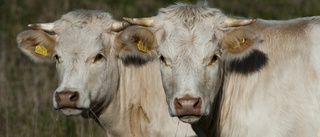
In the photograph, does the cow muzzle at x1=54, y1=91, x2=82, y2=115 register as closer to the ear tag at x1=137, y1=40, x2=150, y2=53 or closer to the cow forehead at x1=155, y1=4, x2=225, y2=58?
the ear tag at x1=137, y1=40, x2=150, y2=53

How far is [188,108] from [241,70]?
4.24 ft

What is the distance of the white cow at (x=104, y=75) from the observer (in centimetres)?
1154

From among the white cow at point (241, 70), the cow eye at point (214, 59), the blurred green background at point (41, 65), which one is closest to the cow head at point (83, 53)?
the white cow at point (241, 70)

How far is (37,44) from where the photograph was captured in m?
12.3

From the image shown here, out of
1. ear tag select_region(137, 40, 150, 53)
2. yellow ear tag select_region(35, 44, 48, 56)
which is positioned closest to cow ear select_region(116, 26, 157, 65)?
ear tag select_region(137, 40, 150, 53)

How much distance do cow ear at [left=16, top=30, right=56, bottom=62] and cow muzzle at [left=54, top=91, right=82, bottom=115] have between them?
1.01m

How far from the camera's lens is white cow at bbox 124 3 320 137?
34.7 feet

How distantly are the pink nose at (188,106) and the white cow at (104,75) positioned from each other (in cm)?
124

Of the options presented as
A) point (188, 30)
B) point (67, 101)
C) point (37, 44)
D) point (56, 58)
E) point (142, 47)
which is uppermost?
point (188, 30)

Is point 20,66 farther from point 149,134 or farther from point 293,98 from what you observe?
point 293,98

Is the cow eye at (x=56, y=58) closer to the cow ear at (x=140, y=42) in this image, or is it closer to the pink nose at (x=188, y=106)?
the cow ear at (x=140, y=42)

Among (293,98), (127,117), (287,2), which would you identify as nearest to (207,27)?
(293,98)

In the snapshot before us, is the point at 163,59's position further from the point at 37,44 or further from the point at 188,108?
the point at 37,44

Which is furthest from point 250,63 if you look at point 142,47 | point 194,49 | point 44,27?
point 44,27
